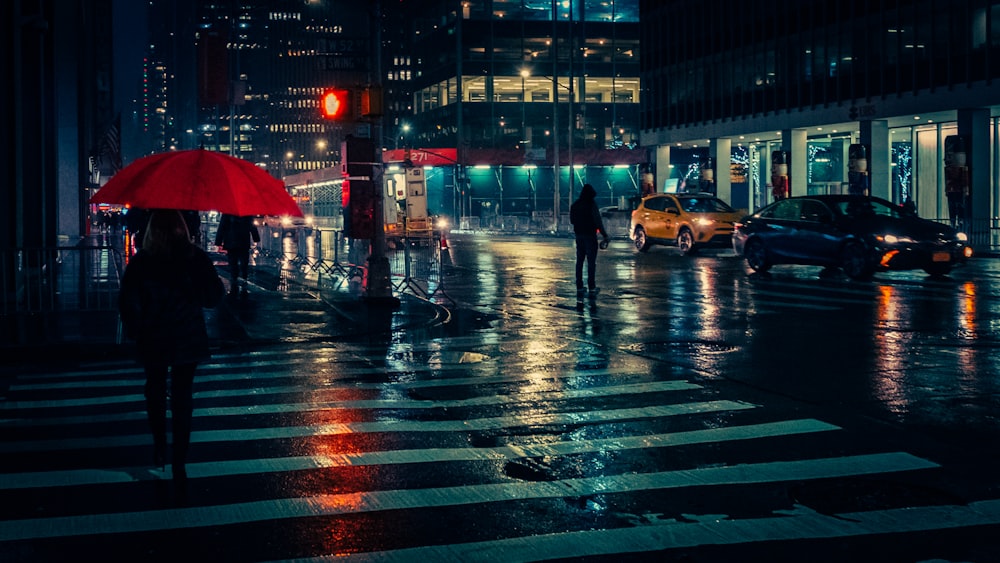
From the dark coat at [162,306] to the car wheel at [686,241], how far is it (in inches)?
1117

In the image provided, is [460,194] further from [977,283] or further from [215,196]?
[215,196]

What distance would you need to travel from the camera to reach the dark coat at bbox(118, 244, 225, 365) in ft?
23.6

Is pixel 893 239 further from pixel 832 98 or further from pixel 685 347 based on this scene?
pixel 832 98

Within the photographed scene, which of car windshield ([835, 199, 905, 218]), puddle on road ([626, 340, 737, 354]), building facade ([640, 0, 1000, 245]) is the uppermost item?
building facade ([640, 0, 1000, 245])

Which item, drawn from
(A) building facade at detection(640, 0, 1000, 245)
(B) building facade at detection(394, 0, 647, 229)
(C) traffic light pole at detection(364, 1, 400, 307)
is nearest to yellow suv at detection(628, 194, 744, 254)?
(A) building facade at detection(640, 0, 1000, 245)

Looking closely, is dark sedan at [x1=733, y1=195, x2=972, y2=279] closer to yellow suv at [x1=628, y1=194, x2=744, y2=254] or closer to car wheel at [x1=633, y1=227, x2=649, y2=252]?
yellow suv at [x1=628, y1=194, x2=744, y2=254]

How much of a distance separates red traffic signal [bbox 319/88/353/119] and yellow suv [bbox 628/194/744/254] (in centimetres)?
1726

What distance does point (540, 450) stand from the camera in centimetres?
815

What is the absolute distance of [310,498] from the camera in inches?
268

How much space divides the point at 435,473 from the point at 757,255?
2056 cm

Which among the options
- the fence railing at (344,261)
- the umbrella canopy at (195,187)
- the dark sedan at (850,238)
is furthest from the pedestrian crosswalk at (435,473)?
the dark sedan at (850,238)

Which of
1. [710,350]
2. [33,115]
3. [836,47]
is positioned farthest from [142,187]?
[836,47]

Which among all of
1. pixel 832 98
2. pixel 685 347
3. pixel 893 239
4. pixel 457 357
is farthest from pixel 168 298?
pixel 832 98

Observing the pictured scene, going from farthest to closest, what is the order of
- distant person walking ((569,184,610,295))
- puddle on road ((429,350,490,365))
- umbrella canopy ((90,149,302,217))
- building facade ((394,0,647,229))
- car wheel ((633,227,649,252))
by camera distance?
building facade ((394,0,647,229)) → car wheel ((633,227,649,252)) → distant person walking ((569,184,610,295)) → puddle on road ((429,350,490,365)) → umbrella canopy ((90,149,302,217))
